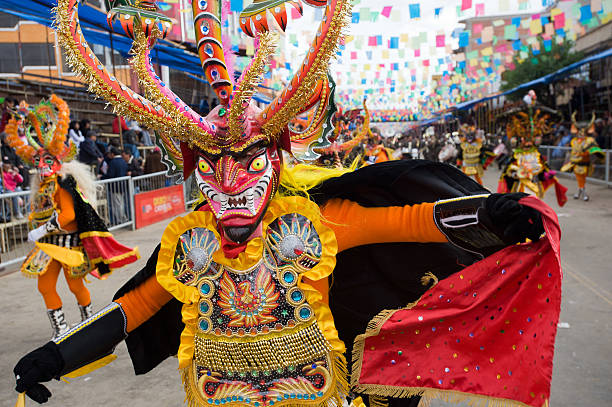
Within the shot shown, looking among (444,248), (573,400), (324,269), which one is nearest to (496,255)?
(444,248)

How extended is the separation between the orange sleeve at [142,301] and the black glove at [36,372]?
1.06 feet

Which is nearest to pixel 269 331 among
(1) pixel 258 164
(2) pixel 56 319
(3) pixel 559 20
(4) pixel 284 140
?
(1) pixel 258 164

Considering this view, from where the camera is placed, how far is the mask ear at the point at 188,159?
6.97 feet

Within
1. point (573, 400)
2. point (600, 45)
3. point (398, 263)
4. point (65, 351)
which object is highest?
point (600, 45)

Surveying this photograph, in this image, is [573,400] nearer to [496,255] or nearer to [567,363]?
[567,363]

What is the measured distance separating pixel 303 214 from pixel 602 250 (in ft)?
21.6

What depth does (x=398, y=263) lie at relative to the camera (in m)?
2.31

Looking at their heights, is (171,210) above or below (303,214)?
below

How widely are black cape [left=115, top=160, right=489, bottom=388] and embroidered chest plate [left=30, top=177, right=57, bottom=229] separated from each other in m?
2.87

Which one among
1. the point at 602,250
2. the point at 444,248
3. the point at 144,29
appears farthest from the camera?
the point at 602,250

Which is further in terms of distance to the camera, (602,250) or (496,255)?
(602,250)

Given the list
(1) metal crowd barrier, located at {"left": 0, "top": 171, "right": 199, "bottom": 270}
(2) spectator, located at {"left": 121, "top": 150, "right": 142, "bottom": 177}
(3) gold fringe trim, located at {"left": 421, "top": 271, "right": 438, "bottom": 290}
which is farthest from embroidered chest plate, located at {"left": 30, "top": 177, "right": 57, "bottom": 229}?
(2) spectator, located at {"left": 121, "top": 150, "right": 142, "bottom": 177}

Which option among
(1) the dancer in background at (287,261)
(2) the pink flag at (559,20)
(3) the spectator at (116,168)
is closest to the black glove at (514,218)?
(1) the dancer in background at (287,261)

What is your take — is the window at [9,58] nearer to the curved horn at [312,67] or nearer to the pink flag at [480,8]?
the pink flag at [480,8]
